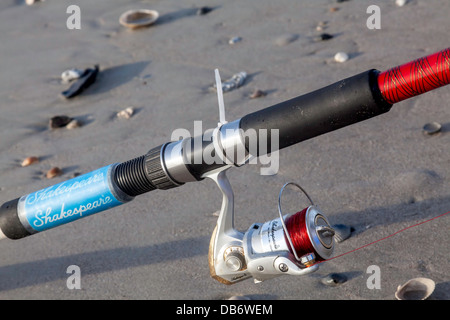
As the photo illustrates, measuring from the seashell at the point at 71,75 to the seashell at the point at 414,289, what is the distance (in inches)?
127

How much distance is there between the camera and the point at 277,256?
201cm

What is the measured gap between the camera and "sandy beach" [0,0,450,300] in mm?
2832

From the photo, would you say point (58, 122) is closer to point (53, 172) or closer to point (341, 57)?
point (53, 172)

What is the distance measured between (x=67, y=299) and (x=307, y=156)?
61.8 inches

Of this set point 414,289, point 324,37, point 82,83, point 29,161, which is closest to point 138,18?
point 82,83

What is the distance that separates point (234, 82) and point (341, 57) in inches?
31.9

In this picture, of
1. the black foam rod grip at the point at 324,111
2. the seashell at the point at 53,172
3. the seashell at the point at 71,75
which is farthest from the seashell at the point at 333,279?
the seashell at the point at 71,75

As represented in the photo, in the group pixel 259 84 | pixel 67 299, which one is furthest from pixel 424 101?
pixel 67 299

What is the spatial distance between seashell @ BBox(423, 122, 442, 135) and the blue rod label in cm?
210

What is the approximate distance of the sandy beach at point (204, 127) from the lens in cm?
283

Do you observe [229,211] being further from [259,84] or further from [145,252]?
[259,84]

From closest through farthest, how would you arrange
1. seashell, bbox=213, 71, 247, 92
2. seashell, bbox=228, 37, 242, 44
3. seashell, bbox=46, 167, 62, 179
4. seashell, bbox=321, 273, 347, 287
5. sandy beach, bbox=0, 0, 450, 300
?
seashell, bbox=321, 273, 347, 287 → sandy beach, bbox=0, 0, 450, 300 → seashell, bbox=46, 167, 62, 179 → seashell, bbox=213, 71, 247, 92 → seashell, bbox=228, 37, 242, 44

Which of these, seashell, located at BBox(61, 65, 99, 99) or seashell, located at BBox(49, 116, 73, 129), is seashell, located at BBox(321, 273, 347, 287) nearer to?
seashell, located at BBox(49, 116, 73, 129)

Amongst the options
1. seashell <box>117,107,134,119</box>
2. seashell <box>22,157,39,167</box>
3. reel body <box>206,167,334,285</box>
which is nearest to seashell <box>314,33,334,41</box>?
seashell <box>117,107,134,119</box>
